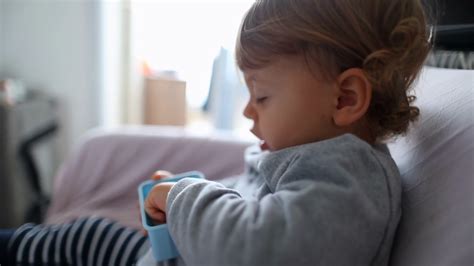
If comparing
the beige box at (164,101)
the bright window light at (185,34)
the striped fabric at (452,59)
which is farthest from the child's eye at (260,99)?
the beige box at (164,101)

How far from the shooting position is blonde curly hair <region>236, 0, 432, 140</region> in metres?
0.41

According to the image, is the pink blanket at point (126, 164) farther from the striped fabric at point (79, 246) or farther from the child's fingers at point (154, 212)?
the child's fingers at point (154, 212)

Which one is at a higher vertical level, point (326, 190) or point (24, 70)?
point (326, 190)

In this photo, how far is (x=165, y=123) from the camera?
1.85m

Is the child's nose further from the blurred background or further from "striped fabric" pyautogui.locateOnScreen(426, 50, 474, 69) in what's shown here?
the blurred background

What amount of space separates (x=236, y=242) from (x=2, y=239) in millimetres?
466

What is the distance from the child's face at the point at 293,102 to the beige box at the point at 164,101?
4.40ft

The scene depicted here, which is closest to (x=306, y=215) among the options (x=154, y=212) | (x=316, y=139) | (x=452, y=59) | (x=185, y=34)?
(x=316, y=139)

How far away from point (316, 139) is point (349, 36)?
4.8 inches

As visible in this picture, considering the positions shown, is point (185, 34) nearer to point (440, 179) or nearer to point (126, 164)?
point (126, 164)

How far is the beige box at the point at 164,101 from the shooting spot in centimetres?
178

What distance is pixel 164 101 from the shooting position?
181 centimetres

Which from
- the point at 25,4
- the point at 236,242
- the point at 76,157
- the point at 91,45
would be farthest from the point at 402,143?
the point at 25,4

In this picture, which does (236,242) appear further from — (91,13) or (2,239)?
(91,13)
